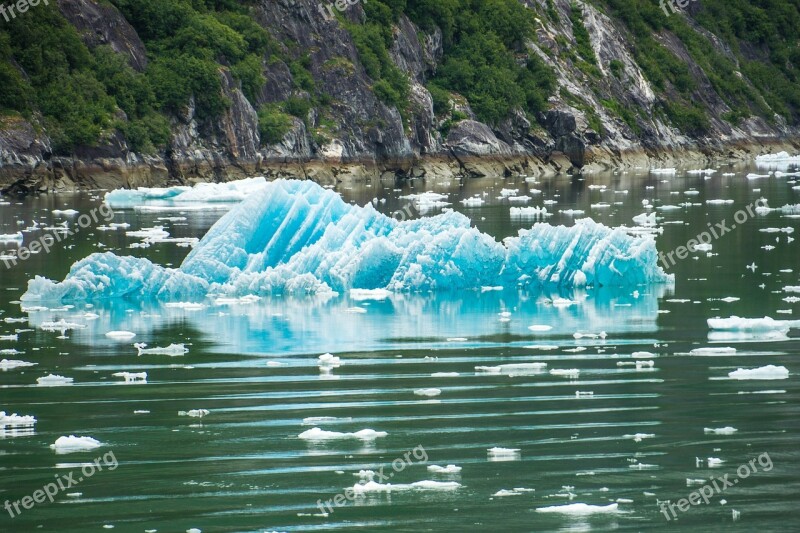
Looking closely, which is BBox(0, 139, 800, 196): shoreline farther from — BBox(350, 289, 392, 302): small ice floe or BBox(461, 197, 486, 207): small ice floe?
BBox(350, 289, 392, 302): small ice floe

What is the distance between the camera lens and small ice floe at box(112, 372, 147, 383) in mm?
10445

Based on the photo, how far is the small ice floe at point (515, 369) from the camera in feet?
34.7

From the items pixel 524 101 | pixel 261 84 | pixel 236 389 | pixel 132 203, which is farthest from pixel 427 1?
pixel 236 389

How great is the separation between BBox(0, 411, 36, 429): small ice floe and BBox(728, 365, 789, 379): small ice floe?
18.0ft

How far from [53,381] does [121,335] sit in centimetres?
256

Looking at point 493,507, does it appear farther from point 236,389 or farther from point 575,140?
point 575,140

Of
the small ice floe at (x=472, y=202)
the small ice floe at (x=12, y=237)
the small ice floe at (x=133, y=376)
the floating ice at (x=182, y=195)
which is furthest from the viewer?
the floating ice at (x=182, y=195)

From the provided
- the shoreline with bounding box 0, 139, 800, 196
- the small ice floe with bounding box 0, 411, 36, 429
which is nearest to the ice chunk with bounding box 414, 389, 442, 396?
the small ice floe with bounding box 0, 411, 36, 429

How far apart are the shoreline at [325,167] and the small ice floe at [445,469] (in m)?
37.1

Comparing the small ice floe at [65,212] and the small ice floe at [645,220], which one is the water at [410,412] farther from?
the small ice floe at [65,212]

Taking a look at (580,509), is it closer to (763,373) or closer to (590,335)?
(763,373)

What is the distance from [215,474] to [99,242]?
55.3ft

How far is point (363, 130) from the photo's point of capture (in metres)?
58.2

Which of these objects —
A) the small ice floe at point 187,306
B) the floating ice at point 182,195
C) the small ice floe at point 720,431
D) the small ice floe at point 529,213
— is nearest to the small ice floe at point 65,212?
the floating ice at point 182,195
